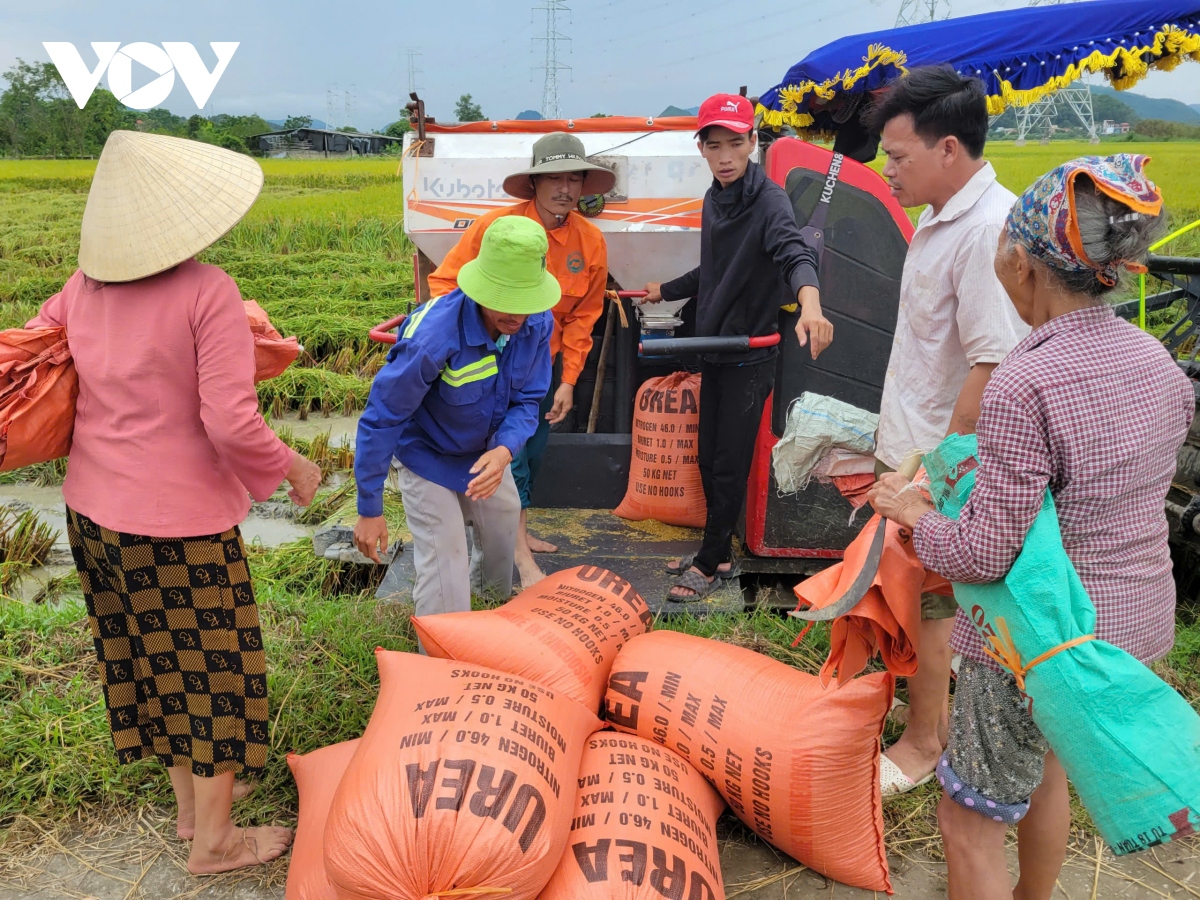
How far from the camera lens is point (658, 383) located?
142 inches

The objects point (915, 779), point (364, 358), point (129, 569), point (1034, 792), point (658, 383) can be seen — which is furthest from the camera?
point (364, 358)

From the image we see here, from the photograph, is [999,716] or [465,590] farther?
[465,590]

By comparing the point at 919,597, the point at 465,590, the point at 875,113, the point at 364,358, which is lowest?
the point at 364,358

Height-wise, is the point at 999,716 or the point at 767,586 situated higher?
the point at 999,716

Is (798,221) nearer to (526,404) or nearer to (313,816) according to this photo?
(526,404)

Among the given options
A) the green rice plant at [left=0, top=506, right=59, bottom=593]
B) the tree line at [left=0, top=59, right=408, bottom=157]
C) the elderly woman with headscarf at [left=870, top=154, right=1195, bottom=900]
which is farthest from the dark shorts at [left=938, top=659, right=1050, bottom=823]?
the tree line at [left=0, top=59, right=408, bottom=157]

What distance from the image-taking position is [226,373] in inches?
70.5

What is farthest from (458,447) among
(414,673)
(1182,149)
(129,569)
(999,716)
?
(1182,149)

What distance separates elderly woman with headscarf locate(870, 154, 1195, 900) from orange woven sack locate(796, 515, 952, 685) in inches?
4.9

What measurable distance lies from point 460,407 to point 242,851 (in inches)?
47.5

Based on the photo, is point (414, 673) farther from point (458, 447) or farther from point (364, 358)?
point (364, 358)

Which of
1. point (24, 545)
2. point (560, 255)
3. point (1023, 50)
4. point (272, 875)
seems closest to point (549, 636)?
point (272, 875)

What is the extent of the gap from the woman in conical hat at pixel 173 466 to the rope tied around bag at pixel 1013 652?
1.44 metres

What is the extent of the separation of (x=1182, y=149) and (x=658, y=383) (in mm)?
20152
